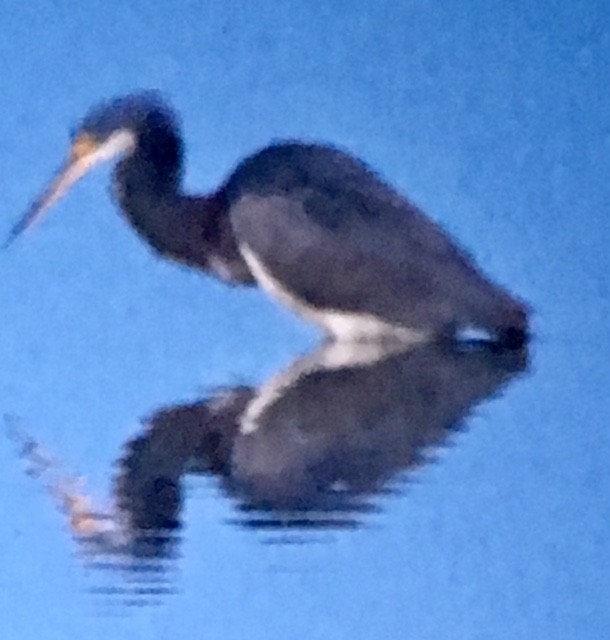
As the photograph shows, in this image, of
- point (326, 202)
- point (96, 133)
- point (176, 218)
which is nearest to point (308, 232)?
point (326, 202)

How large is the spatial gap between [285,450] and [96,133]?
16.8 inches

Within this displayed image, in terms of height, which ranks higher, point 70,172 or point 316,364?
point 70,172

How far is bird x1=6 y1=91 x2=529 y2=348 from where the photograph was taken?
134 centimetres

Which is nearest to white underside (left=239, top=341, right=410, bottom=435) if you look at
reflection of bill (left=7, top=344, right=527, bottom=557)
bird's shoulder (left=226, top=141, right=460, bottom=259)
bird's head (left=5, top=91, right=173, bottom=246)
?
reflection of bill (left=7, top=344, right=527, bottom=557)

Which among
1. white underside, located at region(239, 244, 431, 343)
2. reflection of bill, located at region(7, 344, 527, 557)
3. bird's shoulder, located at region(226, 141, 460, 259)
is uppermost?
bird's shoulder, located at region(226, 141, 460, 259)

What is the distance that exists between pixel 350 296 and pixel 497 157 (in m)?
0.22

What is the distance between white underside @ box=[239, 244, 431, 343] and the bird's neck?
5cm

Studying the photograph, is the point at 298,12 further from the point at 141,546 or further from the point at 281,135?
the point at 141,546

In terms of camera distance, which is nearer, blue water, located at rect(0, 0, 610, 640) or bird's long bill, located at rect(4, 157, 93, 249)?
blue water, located at rect(0, 0, 610, 640)

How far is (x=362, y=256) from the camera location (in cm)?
138

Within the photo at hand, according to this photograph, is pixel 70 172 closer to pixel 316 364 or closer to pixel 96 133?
pixel 96 133

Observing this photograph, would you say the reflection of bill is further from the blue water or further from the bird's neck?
the bird's neck

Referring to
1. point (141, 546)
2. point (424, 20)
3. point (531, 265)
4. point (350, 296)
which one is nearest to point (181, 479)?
point (141, 546)

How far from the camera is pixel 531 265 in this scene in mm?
1344
